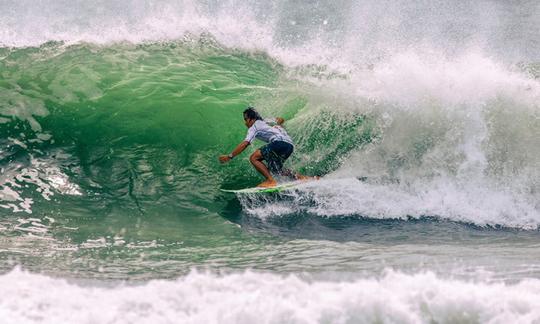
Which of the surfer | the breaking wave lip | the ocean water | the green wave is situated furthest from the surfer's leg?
the breaking wave lip

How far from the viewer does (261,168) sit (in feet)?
28.9

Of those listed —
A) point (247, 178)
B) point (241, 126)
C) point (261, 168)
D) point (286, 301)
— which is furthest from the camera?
point (241, 126)

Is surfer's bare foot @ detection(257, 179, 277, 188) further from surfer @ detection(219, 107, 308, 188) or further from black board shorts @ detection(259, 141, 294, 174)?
black board shorts @ detection(259, 141, 294, 174)

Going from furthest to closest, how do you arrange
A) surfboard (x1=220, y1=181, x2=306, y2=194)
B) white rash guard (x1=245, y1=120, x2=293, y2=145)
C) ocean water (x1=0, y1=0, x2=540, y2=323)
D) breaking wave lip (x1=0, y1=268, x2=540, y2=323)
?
white rash guard (x1=245, y1=120, x2=293, y2=145)
surfboard (x1=220, y1=181, x2=306, y2=194)
ocean water (x1=0, y1=0, x2=540, y2=323)
breaking wave lip (x1=0, y1=268, x2=540, y2=323)

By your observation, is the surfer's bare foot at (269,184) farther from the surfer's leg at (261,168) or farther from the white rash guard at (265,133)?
the white rash guard at (265,133)

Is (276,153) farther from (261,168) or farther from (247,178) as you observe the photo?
(247,178)

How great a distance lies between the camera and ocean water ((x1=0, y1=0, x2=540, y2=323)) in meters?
5.39

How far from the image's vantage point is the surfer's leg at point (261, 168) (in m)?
8.71

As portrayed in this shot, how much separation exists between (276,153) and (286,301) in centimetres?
387

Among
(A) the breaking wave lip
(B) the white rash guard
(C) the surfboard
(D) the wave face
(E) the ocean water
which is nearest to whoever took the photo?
(A) the breaking wave lip

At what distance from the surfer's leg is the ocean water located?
203 millimetres

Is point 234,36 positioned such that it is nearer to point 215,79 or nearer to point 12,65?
point 215,79

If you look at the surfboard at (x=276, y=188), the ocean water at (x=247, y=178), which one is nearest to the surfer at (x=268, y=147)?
the surfboard at (x=276, y=188)

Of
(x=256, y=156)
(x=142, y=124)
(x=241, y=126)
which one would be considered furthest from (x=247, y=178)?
(x=142, y=124)
